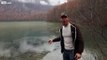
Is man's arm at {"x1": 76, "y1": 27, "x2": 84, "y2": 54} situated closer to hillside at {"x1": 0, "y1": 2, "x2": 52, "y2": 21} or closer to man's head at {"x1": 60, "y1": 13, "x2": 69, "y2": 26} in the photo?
man's head at {"x1": 60, "y1": 13, "x2": 69, "y2": 26}

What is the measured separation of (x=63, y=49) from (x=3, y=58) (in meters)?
7.43

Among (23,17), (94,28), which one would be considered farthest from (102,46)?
(23,17)

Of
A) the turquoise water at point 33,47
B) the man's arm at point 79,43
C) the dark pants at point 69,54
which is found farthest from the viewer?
the turquoise water at point 33,47

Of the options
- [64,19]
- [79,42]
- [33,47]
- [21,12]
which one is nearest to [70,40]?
[79,42]

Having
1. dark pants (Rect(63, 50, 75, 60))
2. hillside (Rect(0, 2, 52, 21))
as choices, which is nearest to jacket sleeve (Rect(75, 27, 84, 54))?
dark pants (Rect(63, 50, 75, 60))

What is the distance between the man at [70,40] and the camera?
3.68m

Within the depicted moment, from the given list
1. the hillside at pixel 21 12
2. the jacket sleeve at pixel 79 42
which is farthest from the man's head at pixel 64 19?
the hillside at pixel 21 12

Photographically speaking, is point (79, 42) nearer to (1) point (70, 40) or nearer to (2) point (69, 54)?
(1) point (70, 40)

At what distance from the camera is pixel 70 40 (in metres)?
3.78

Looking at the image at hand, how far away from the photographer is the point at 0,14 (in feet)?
159

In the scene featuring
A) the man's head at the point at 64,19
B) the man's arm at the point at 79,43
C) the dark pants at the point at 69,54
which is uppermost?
the man's head at the point at 64,19

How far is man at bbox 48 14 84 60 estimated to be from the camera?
368 centimetres

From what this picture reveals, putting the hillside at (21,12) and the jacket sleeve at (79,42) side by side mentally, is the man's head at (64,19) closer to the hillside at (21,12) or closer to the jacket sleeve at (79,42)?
the jacket sleeve at (79,42)

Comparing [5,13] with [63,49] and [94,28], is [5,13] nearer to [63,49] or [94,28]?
[94,28]
